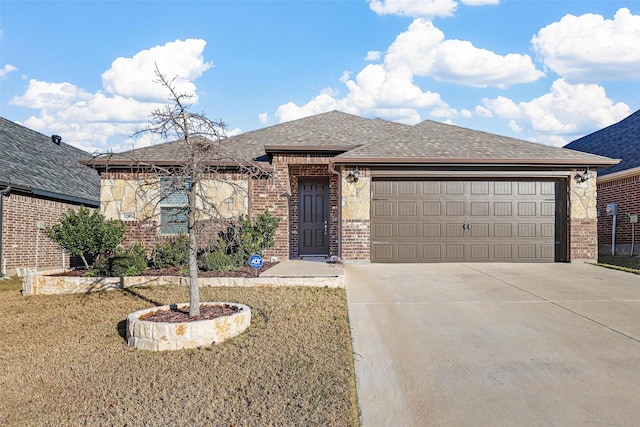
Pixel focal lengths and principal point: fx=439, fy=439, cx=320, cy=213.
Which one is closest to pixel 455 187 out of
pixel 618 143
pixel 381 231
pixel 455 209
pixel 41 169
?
pixel 455 209

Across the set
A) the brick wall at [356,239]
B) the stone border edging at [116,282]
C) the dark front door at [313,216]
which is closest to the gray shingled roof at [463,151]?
the brick wall at [356,239]

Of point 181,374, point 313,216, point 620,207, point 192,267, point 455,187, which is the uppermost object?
point 455,187

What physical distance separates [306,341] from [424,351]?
4.27 feet

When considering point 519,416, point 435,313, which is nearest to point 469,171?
point 435,313

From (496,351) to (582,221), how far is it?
7.71 meters

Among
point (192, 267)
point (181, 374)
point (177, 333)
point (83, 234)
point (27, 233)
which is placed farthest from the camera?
point (27, 233)

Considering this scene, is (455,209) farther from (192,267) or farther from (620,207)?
(192,267)

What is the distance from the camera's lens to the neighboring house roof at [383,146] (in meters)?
10.6

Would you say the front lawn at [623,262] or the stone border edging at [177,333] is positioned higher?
A: the front lawn at [623,262]

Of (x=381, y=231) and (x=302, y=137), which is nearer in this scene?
(x=381, y=231)

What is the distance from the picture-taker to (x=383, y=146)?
37.2 feet

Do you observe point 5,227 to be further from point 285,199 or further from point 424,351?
point 424,351

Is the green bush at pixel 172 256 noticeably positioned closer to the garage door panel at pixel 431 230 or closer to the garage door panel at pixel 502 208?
the garage door panel at pixel 431 230

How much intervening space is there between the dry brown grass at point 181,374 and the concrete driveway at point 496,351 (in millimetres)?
383
